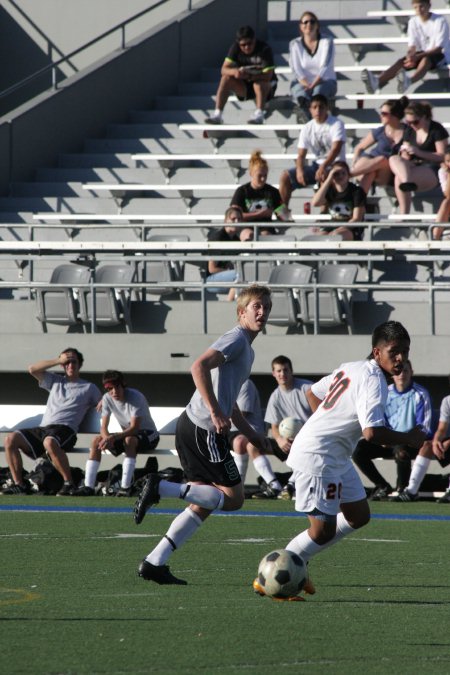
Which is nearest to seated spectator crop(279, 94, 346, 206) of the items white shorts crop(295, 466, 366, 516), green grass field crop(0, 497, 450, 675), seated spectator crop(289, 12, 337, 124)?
seated spectator crop(289, 12, 337, 124)

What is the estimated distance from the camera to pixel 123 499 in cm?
1458

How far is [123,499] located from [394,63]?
9768mm

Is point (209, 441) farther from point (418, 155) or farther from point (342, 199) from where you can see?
Answer: point (418, 155)

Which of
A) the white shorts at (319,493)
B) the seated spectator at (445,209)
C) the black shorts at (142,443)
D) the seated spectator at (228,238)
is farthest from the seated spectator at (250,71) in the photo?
the white shorts at (319,493)

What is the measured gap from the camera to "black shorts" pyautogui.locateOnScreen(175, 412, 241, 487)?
25.3 ft

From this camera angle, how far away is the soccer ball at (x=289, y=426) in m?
14.8

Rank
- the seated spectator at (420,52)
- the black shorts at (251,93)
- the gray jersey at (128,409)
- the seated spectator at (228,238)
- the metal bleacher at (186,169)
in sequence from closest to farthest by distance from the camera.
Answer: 1. the gray jersey at (128,409)
2. the seated spectator at (228,238)
3. the metal bleacher at (186,169)
4. the seated spectator at (420,52)
5. the black shorts at (251,93)

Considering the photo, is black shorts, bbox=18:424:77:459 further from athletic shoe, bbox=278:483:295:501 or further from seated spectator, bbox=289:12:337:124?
seated spectator, bbox=289:12:337:124

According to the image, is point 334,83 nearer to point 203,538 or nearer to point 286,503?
point 286,503

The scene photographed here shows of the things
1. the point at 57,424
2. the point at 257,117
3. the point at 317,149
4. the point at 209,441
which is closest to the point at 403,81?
the point at 257,117

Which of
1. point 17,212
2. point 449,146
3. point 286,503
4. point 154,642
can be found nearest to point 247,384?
point 286,503

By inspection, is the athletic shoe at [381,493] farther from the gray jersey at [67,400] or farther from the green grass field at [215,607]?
the gray jersey at [67,400]

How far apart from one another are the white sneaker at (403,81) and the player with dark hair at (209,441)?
522 inches

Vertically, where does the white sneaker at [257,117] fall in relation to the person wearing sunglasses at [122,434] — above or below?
above
